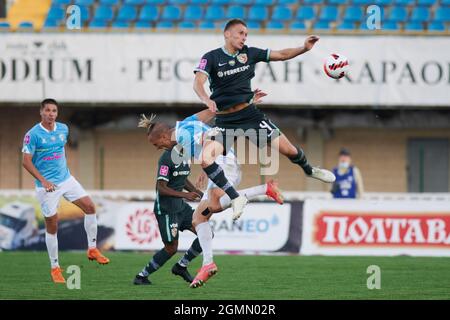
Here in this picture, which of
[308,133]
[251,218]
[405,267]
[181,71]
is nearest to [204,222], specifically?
[405,267]

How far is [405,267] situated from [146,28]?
8.45 metres

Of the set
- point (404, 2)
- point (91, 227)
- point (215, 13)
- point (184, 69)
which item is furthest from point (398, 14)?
point (91, 227)

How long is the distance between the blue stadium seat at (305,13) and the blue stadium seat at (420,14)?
2.01 meters

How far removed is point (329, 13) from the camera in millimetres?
22719

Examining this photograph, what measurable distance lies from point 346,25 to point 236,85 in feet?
34.5

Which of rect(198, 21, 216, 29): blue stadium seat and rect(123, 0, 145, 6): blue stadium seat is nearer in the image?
rect(198, 21, 216, 29): blue stadium seat

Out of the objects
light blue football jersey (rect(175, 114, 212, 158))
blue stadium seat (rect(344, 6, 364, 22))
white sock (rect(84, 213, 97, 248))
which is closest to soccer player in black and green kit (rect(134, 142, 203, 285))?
light blue football jersey (rect(175, 114, 212, 158))

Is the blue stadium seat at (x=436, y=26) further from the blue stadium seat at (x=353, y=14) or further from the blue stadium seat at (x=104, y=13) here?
the blue stadium seat at (x=104, y=13)

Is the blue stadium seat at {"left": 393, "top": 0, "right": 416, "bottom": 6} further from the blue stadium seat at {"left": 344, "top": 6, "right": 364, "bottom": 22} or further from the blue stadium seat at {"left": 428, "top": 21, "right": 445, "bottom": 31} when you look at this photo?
the blue stadium seat at {"left": 344, "top": 6, "right": 364, "bottom": 22}

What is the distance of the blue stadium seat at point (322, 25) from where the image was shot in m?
22.4

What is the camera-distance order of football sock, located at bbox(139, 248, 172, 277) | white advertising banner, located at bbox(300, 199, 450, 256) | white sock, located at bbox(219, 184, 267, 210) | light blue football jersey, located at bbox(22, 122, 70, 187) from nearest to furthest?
white sock, located at bbox(219, 184, 267, 210)
football sock, located at bbox(139, 248, 172, 277)
light blue football jersey, located at bbox(22, 122, 70, 187)
white advertising banner, located at bbox(300, 199, 450, 256)

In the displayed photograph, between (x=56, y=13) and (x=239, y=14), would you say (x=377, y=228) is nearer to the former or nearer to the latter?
(x=239, y=14)

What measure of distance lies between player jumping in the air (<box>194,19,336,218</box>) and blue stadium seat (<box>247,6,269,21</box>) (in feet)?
33.4

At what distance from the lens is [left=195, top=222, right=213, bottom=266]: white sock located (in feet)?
40.5
